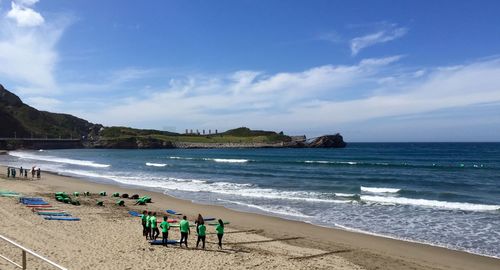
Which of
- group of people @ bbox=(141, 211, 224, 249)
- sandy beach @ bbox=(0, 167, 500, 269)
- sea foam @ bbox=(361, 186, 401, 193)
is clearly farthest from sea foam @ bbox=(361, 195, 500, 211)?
group of people @ bbox=(141, 211, 224, 249)

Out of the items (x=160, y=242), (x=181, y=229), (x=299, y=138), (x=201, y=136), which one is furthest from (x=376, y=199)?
(x=201, y=136)

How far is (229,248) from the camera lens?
15172 millimetres

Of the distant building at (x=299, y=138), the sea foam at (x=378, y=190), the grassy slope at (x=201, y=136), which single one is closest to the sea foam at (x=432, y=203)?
the sea foam at (x=378, y=190)

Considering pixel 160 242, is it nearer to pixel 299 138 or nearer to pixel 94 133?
pixel 299 138

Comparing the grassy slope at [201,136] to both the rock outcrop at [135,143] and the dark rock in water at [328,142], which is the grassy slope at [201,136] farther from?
the dark rock in water at [328,142]

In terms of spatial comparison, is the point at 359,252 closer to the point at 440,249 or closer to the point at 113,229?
the point at 440,249

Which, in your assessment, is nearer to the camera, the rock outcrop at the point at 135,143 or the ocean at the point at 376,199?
the ocean at the point at 376,199

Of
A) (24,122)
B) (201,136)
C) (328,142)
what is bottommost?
(328,142)

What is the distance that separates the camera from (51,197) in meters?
26.5

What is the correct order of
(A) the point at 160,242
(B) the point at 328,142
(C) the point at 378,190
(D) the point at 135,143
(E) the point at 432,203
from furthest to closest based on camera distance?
(D) the point at 135,143
(B) the point at 328,142
(C) the point at 378,190
(E) the point at 432,203
(A) the point at 160,242

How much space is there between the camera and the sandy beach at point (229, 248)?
1275 centimetres

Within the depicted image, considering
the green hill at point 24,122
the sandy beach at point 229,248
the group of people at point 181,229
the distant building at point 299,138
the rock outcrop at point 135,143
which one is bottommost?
the sandy beach at point 229,248

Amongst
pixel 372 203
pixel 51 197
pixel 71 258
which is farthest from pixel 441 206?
pixel 51 197

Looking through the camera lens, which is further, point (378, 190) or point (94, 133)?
point (94, 133)
